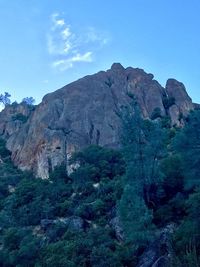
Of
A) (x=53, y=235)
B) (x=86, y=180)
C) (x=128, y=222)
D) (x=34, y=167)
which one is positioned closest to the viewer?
(x=128, y=222)

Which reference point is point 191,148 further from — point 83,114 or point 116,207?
point 83,114

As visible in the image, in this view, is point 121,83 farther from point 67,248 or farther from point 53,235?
point 67,248

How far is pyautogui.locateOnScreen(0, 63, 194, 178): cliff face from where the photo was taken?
209ft

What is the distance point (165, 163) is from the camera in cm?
4156

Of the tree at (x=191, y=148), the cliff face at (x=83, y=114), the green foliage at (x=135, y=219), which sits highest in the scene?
the cliff face at (x=83, y=114)

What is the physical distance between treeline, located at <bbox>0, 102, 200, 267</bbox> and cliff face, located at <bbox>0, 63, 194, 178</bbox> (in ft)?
35.3

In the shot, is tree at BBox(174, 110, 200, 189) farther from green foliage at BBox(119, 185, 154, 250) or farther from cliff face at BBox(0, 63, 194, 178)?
cliff face at BBox(0, 63, 194, 178)

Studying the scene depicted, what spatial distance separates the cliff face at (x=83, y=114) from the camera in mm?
63688

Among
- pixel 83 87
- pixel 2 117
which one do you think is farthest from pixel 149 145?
pixel 2 117

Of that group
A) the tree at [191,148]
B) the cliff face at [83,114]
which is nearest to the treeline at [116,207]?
the tree at [191,148]

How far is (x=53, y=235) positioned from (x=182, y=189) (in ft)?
37.4

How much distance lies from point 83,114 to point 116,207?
29.8 metres

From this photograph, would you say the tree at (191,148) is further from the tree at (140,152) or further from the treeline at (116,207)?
the tree at (140,152)

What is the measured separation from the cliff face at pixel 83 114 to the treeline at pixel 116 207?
10758 mm
